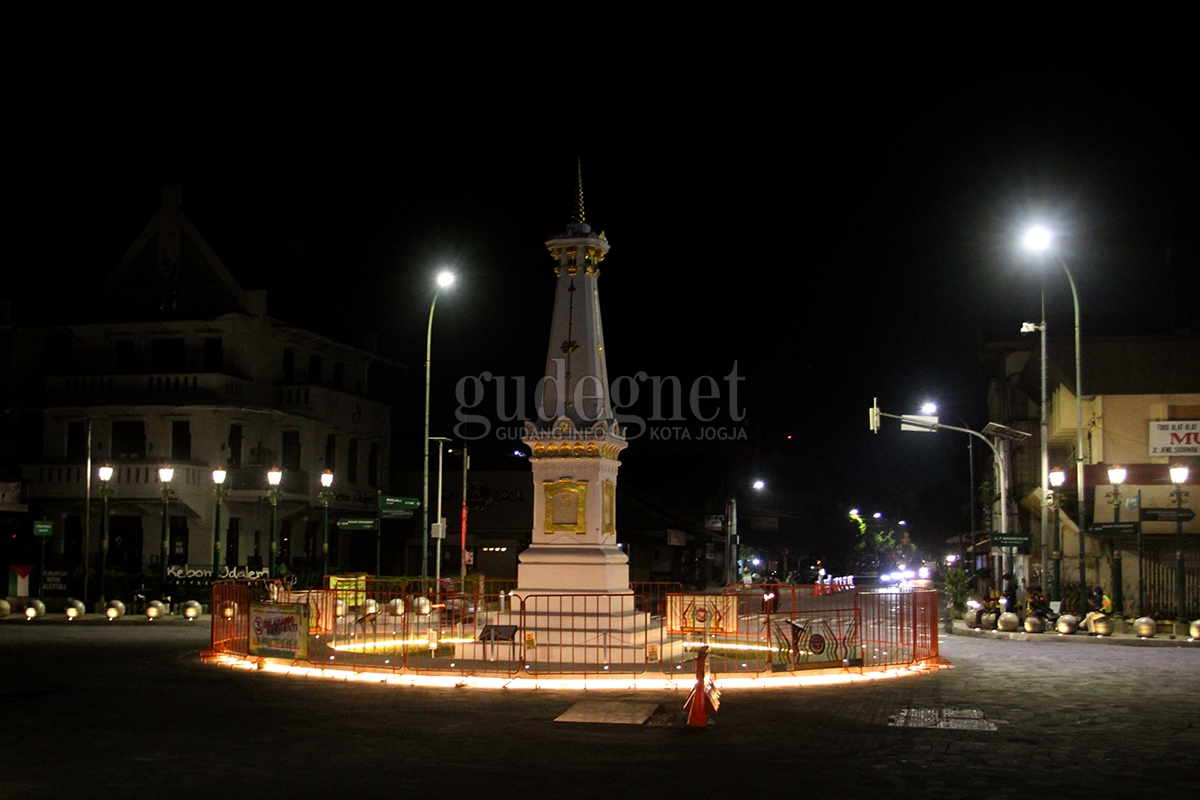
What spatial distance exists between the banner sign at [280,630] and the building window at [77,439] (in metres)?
27.1

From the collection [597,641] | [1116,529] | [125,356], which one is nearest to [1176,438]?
[1116,529]

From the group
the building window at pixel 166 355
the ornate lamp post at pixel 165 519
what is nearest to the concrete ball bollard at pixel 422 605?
the ornate lamp post at pixel 165 519

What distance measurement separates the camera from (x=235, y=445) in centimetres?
4403

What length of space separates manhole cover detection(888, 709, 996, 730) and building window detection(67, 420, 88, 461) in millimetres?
37164

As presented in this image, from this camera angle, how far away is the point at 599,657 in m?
20.0

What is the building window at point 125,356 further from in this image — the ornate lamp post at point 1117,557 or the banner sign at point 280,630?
the ornate lamp post at point 1117,557

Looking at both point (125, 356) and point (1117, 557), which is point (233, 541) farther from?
point (1117, 557)

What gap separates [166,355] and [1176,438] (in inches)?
1292

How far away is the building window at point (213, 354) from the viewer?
143 feet

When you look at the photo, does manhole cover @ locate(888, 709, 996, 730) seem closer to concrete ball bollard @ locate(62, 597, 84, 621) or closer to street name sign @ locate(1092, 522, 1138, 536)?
street name sign @ locate(1092, 522, 1138, 536)

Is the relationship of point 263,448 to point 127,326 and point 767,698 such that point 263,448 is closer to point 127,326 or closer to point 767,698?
point 127,326

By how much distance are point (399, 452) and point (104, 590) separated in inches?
954

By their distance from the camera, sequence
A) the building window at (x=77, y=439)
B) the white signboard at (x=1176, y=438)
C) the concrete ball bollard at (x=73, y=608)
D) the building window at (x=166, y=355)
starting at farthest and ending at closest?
the building window at (x=77, y=439)
the building window at (x=166, y=355)
the white signboard at (x=1176, y=438)
the concrete ball bollard at (x=73, y=608)

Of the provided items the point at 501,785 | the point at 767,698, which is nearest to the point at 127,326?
the point at 767,698
